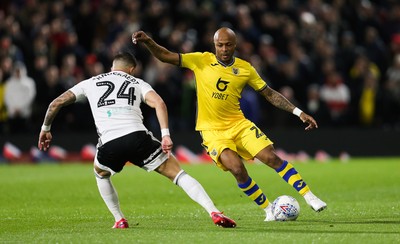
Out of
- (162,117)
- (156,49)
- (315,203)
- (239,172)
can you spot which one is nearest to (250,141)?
(239,172)

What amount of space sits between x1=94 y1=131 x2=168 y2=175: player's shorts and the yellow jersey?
5.29 feet

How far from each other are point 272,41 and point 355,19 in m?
3.97

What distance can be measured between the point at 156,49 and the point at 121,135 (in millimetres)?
1573

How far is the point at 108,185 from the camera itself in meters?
11.4

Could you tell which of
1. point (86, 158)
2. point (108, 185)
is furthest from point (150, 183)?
point (108, 185)

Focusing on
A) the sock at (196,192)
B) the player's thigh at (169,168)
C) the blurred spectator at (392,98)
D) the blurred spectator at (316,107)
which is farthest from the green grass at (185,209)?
the blurred spectator at (392,98)

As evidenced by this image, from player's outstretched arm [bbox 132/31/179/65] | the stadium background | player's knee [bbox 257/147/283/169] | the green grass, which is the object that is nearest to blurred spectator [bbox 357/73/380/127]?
the stadium background

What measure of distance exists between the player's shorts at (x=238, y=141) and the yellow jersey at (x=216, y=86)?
4.0 inches

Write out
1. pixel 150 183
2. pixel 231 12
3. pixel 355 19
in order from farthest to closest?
pixel 355 19 < pixel 231 12 < pixel 150 183

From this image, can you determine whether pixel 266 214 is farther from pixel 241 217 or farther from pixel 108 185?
pixel 108 185

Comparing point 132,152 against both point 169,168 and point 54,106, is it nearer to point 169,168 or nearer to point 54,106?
point 169,168

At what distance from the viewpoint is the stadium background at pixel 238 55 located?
80.9 feet

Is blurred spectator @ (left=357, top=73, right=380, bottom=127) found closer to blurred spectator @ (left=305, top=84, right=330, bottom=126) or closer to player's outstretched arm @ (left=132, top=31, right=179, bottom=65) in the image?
blurred spectator @ (left=305, top=84, right=330, bottom=126)

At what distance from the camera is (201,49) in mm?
25719
